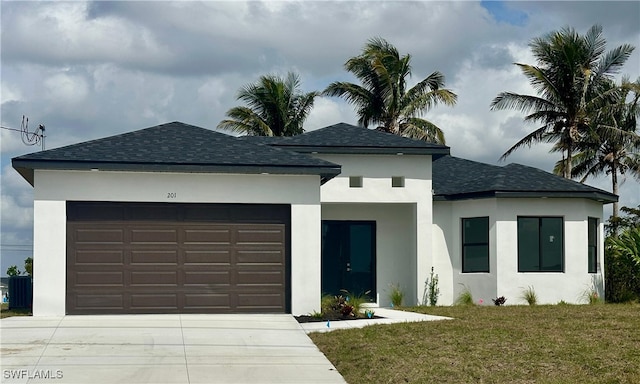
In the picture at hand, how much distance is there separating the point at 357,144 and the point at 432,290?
4819mm

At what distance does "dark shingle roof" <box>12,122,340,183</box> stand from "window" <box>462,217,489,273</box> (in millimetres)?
6325

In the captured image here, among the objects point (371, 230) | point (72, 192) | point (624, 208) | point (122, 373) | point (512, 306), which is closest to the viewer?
point (122, 373)

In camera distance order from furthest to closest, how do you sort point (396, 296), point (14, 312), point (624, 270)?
point (624, 270) → point (396, 296) → point (14, 312)

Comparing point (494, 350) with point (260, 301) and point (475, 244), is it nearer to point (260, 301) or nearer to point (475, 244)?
point (260, 301)

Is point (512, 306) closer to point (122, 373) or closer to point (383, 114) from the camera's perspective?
point (122, 373)

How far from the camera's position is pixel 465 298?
85.5 feet

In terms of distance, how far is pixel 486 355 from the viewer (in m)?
14.9

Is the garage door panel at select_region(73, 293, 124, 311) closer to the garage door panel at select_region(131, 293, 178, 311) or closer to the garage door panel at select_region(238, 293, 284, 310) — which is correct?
the garage door panel at select_region(131, 293, 178, 311)

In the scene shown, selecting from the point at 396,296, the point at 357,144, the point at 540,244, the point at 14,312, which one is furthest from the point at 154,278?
the point at 540,244

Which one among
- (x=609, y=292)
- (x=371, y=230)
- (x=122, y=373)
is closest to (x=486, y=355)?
(x=122, y=373)

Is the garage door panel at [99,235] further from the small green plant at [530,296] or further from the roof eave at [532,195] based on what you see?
the small green plant at [530,296]

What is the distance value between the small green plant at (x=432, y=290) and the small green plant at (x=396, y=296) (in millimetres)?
838

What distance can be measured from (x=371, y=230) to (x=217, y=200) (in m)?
7.31

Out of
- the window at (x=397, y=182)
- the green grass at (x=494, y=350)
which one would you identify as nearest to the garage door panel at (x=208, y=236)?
the green grass at (x=494, y=350)
